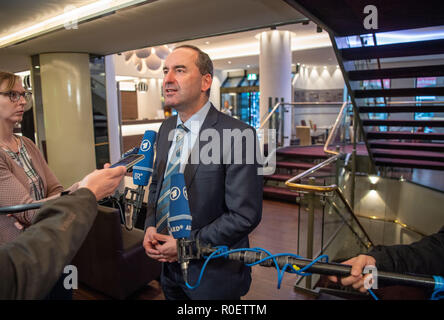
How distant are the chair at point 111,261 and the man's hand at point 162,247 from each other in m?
1.45

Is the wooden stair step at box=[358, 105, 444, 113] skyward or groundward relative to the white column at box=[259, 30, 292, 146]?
groundward

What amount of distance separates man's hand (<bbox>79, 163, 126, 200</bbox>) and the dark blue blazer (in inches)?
15.6

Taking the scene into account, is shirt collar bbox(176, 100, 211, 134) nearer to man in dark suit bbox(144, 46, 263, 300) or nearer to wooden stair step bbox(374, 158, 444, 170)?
man in dark suit bbox(144, 46, 263, 300)

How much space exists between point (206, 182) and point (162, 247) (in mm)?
311

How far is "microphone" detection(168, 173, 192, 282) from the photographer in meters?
0.94

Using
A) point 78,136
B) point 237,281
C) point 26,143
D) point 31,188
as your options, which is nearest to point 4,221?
point 31,188

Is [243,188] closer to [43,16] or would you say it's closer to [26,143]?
[26,143]

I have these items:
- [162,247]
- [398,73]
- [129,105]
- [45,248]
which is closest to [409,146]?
[398,73]

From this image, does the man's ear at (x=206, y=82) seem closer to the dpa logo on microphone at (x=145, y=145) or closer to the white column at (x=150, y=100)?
the dpa logo on microphone at (x=145, y=145)

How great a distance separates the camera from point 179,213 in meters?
0.97

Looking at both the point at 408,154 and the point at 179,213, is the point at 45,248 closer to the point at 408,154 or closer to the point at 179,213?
the point at 179,213

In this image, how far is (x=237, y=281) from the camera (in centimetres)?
127

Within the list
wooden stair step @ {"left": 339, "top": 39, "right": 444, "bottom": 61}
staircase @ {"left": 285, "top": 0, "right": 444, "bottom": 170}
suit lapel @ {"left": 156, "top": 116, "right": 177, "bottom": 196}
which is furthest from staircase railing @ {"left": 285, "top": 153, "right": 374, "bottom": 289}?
suit lapel @ {"left": 156, "top": 116, "right": 177, "bottom": 196}

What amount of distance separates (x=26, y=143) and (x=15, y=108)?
21cm
